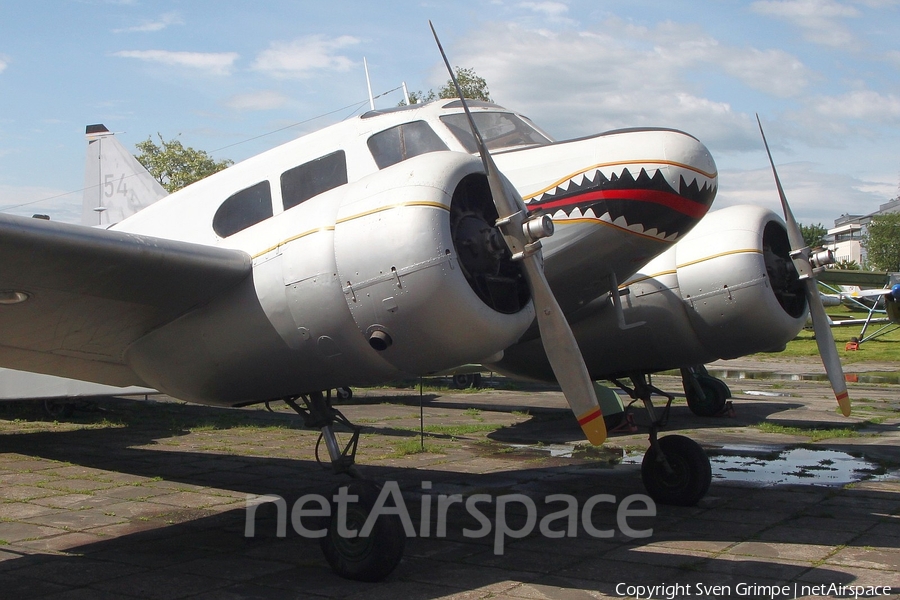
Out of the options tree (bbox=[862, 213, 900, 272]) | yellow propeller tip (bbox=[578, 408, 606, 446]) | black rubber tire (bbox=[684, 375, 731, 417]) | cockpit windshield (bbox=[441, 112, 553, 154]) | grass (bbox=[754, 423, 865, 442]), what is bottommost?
grass (bbox=[754, 423, 865, 442])

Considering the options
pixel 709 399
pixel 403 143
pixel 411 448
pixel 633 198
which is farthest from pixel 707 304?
pixel 709 399

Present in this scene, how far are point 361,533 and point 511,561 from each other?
3.88 feet

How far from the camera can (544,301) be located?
577cm

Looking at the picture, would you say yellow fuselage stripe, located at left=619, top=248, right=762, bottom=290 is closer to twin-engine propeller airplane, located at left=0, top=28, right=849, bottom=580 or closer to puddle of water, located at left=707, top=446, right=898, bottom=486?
twin-engine propeller airplane, located at left=0, top=28, right=849, bottom=580

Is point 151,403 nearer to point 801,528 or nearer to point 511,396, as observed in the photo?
point 511,396

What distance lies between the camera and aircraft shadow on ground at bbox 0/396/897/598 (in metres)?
5.61

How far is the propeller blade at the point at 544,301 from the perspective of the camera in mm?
5484

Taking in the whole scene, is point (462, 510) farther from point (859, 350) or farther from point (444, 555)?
point (859, 350)

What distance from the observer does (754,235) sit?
27.8ft

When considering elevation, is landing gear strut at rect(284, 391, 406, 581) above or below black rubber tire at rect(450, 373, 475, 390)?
below

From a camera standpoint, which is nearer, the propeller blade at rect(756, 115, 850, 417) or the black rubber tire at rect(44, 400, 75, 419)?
the propeller blade at rect(756, 115, 850, 417)

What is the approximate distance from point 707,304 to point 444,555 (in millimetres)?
3979

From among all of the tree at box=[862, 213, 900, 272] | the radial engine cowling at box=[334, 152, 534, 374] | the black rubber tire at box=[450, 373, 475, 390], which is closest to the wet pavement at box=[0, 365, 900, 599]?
the radial engine cowling at box=[334, 152, 534, 374]

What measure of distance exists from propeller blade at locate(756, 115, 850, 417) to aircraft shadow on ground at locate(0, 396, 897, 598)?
1.10 meters
